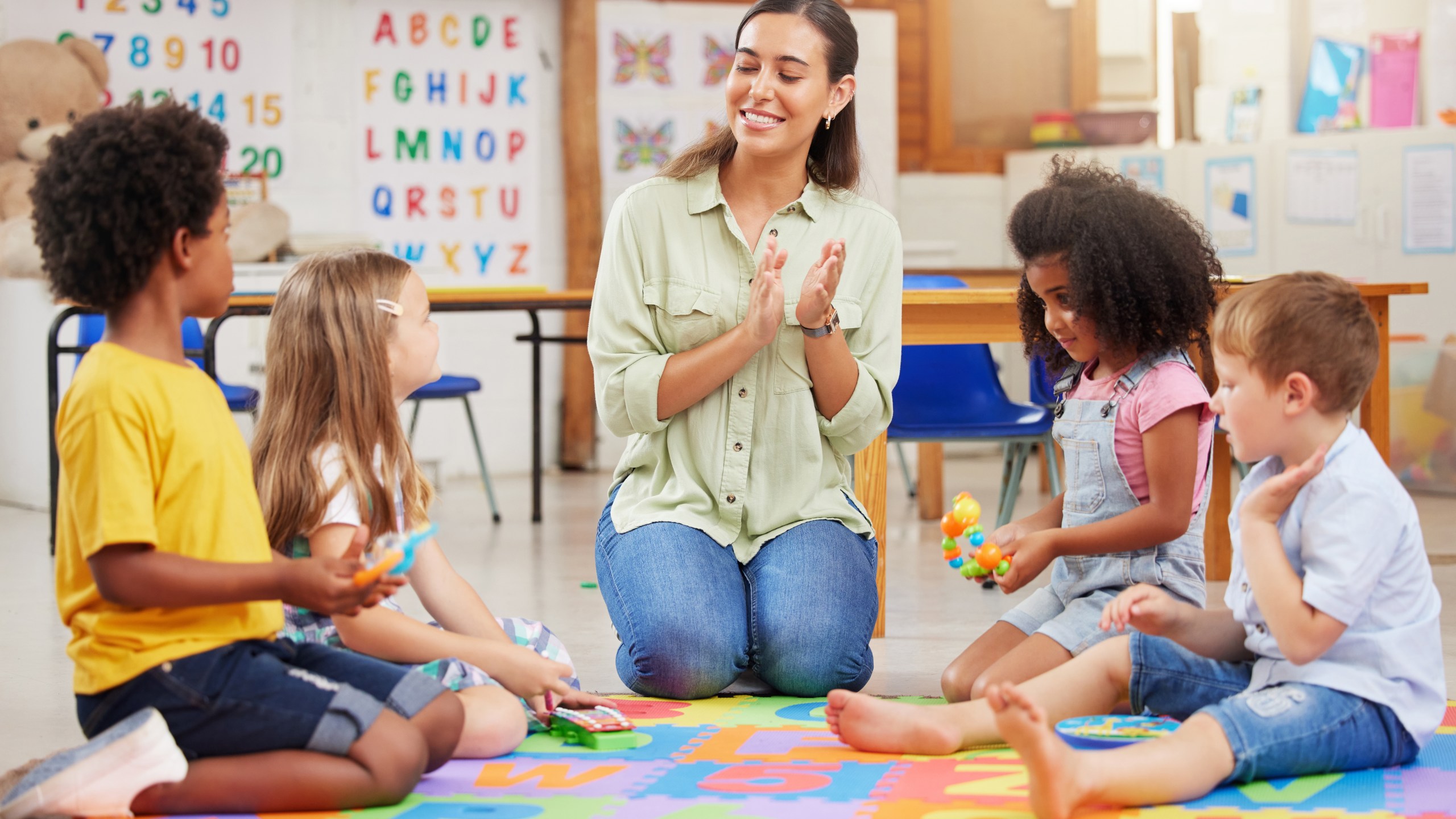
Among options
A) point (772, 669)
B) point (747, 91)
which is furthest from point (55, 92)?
point (772, 669)

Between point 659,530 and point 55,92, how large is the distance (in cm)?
360

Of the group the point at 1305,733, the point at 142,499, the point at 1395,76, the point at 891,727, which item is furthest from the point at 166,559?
the point at 1395,76

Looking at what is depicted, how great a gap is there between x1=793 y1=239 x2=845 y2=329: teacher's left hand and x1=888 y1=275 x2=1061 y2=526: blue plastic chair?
1320 millimetres

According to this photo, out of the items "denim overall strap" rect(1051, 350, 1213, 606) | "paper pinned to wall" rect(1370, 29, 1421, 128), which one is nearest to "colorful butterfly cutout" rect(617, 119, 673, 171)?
"paper pinned to wall" rect(1370, 29, 1421, 128)

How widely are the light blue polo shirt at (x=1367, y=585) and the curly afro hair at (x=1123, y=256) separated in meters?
0.39

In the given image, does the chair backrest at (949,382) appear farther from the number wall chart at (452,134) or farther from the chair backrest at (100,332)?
the number wall chart at (452,134)

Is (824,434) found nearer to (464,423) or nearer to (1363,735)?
(1363,735)

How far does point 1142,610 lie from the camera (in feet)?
5.56

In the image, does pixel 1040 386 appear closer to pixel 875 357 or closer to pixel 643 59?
pixel 875 357

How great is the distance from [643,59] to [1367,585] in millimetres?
4379

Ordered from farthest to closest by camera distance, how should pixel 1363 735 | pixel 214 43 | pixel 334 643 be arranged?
pixel 214 43, pixel 334 643, pixel 1363 735

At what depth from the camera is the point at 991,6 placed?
6.06 m

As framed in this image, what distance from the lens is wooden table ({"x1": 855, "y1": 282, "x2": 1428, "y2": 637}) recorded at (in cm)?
271

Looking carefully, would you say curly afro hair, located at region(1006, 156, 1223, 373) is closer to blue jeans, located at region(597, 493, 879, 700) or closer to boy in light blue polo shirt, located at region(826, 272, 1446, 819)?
boy in light blue polo shirt, located at region(826, 272, 1446, 819)
